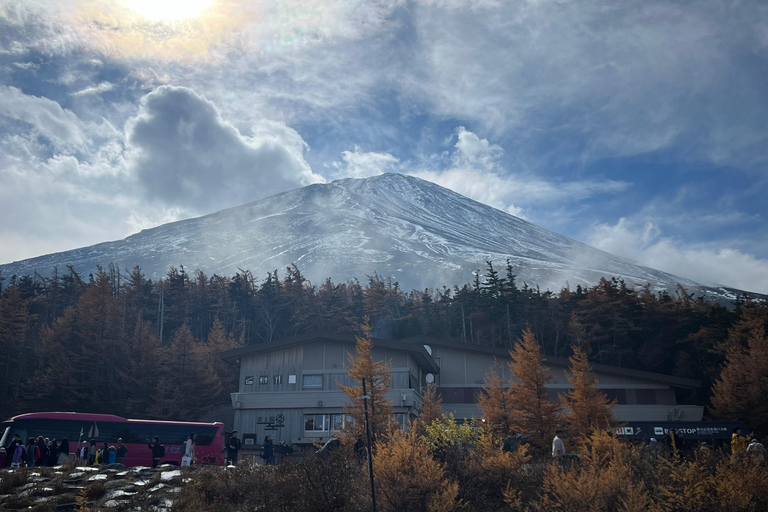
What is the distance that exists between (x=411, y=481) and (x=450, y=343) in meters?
27.0

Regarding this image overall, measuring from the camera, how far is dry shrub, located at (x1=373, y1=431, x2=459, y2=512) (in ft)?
38.6

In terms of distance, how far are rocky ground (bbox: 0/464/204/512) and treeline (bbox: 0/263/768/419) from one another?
93.9ft

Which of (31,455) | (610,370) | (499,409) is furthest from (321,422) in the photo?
(610,370)

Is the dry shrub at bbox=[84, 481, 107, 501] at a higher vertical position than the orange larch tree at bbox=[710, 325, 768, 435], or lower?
lower

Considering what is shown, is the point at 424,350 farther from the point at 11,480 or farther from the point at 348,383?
the point at 11,480

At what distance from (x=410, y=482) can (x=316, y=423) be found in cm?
2271

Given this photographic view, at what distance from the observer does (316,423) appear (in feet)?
111

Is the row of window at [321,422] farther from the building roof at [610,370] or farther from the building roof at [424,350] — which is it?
the building roof at [610,370]

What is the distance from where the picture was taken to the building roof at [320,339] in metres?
34.4

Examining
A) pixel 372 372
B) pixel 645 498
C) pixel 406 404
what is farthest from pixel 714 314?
pixel 645 498

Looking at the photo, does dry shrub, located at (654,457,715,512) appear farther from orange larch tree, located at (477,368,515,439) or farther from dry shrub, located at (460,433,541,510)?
orange larch tree, located at (477,368,515,439)

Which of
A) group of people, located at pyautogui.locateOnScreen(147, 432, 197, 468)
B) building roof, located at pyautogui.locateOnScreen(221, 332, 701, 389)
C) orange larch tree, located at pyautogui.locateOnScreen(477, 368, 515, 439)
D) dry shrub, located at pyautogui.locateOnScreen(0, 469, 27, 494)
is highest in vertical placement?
building roof, located at pyautogui.locateOnScreen(221, 332, 701, 389)

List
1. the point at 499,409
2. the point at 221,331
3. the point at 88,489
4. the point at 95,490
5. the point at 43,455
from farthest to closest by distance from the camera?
the point at 221,331, the point at 499,409, the point at 43,455, the point at 95,490, the point at 88,489

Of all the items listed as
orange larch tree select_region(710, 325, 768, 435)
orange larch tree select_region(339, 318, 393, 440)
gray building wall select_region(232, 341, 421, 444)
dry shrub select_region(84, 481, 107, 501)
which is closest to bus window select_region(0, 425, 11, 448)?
gray building wall select_region(232, 341, 421, 444)
